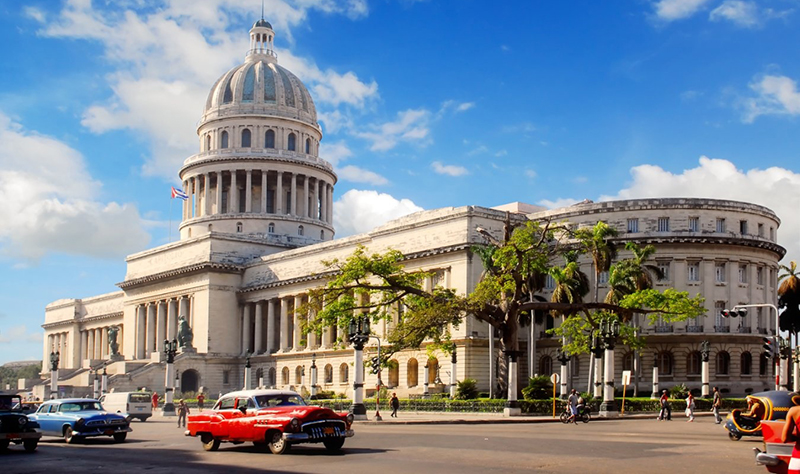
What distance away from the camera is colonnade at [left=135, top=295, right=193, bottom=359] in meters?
107

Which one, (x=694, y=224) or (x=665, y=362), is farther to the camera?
(x=694, y=224)

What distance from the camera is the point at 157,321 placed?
111125 mm

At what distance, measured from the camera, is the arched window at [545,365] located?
77.8 meters

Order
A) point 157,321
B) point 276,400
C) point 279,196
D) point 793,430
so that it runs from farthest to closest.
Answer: point 279,196, point 157,321, point 276,400, point 793,430

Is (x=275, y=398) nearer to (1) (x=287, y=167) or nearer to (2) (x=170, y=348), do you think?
(2) (x=170, y=348)

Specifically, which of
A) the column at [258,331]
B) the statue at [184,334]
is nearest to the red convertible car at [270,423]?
the statue at [184,334]

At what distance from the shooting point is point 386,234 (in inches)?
3462

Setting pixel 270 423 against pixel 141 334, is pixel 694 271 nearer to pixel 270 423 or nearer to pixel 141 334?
pixel 270 423

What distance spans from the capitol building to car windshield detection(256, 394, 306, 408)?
3342cm

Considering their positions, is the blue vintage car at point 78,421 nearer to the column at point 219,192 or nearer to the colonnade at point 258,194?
the colonnade at point 258,194

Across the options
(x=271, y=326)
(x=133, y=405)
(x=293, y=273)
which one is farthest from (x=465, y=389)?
(x=271, y=326)

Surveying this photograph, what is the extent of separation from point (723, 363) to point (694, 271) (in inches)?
284

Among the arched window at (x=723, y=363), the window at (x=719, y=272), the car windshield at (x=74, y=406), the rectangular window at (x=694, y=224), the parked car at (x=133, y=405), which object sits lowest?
the parked car at (x=133, y=405)

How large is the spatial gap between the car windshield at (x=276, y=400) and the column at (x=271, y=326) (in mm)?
72923
